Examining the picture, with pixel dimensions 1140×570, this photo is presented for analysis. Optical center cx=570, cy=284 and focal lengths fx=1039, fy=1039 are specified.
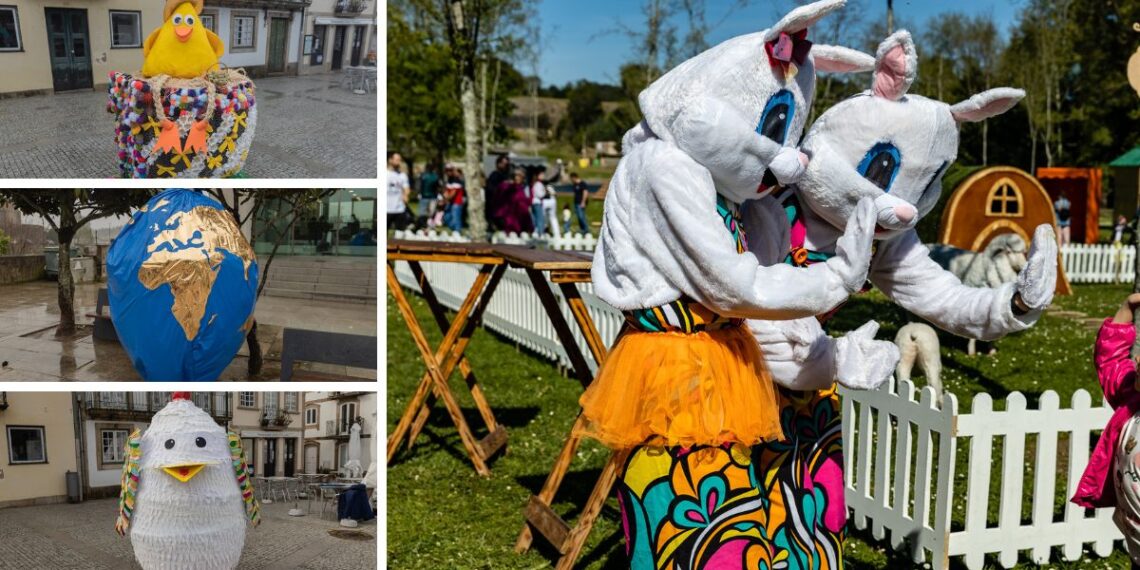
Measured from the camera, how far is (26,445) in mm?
3297

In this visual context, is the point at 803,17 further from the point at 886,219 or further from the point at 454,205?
the point at 454,205

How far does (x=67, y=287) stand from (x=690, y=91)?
2011 mm

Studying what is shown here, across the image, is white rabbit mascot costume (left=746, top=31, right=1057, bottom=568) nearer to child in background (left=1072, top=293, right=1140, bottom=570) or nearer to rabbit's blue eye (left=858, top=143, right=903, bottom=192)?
rabbit's blue eye (left=858, top=143, right=903, bottom=192)

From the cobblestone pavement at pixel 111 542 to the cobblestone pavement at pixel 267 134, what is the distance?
45.0 inches

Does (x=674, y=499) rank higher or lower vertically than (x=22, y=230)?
lower

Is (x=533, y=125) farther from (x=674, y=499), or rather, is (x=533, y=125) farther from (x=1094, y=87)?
(x=674, y=499)

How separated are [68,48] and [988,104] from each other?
265 centimetres

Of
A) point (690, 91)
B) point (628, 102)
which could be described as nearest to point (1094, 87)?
point (628, 102)

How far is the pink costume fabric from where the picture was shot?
311 centimetres

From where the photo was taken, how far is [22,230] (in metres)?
3.07

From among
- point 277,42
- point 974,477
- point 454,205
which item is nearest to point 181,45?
point 277,42

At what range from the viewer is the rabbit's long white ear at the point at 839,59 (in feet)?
9.83

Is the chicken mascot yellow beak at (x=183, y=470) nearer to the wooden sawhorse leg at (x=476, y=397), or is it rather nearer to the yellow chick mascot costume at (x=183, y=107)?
the yellow chick mascot costume at (x=183, y=107)

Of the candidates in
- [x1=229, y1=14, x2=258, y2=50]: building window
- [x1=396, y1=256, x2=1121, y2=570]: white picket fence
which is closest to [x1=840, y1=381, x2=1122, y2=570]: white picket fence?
[x1=396, y1=256, x2=1121, y2=570]: white picket fence
